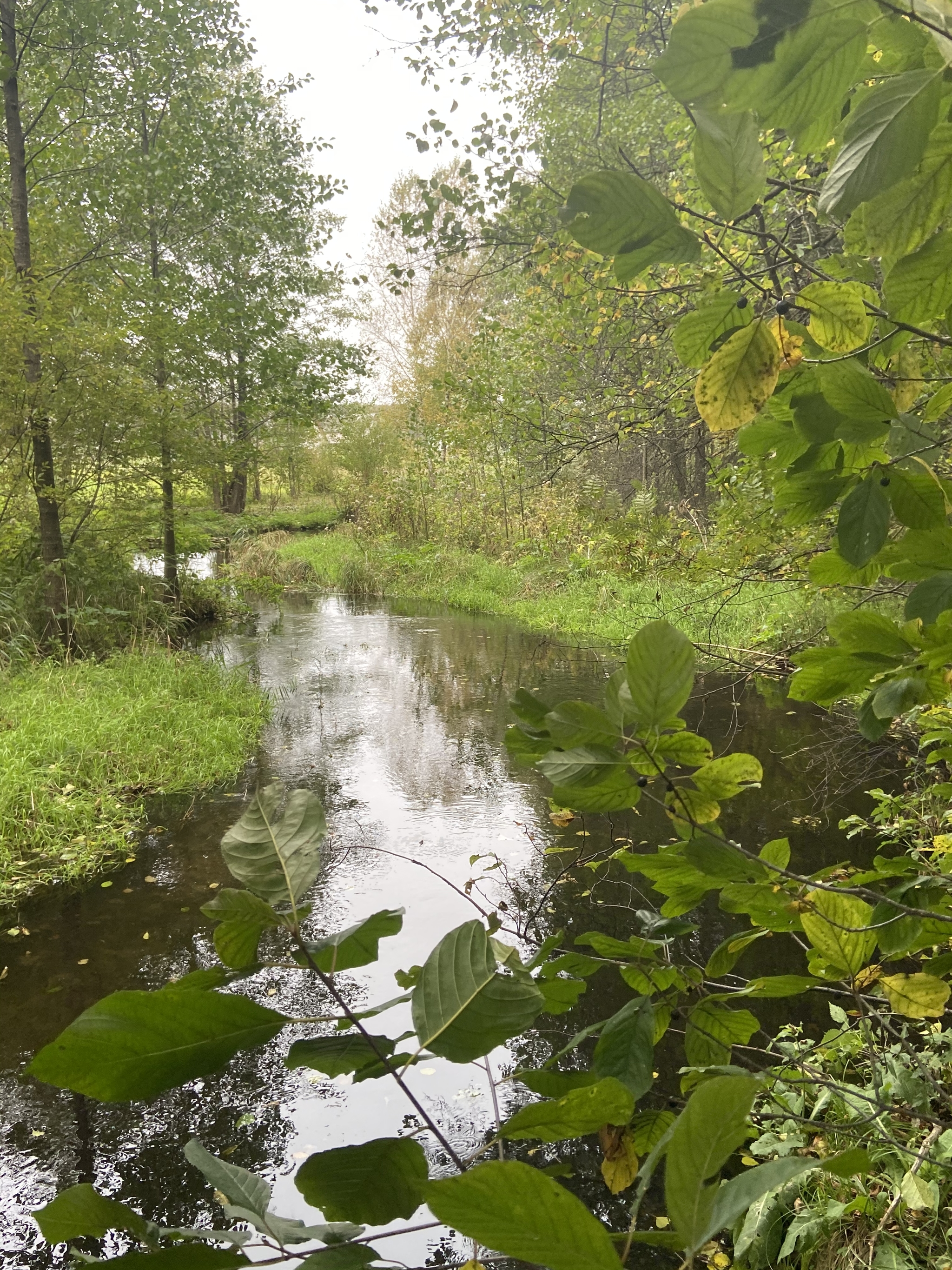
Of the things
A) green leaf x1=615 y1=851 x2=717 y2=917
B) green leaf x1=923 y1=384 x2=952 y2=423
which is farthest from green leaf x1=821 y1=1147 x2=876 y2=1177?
green leaf x1=923 y1=384 x2=952 y2=423

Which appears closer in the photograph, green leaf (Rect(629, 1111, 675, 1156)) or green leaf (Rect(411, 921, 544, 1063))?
green leaf (Rect(411, 921, 544, 1063))

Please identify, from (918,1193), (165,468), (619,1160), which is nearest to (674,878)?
(619,1160)

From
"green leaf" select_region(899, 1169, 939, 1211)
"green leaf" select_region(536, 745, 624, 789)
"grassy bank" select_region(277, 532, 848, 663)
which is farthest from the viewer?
"grassy bank" select_region(277, 532, 848, 663)

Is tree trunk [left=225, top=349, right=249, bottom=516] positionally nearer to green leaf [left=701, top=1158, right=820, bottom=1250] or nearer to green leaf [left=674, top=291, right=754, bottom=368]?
green leaf [left=674, top=291, right=754, bottom=368]

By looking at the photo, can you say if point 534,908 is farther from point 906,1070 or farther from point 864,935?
point 864,935

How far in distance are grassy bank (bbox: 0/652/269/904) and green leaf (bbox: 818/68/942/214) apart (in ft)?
14.2

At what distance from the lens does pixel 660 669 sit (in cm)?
48

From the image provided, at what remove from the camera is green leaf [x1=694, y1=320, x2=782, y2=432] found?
1.79 feet

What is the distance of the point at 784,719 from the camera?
19.1ft

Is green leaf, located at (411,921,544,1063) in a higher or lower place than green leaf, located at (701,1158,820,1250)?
higher

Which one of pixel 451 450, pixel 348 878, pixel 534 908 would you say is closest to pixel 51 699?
pixel 348 878

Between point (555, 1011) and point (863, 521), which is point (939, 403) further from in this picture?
point (555, 1011)

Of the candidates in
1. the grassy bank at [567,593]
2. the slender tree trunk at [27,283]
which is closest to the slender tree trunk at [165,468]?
the slender tree trunk at [27,283]

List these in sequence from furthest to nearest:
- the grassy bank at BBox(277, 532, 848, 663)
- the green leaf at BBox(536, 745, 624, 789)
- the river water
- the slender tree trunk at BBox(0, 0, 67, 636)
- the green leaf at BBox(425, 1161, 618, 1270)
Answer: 1. the grassy bank at BBox(277, 532, 848, 663)
2. the slender tree trunk at BBox(0, 0, 67, 636)
3. the river water
4. the green leaf at BBox(536, 745, 624, 789)
5. the green leaf at BBox(425, 1161, 618, 1270)
